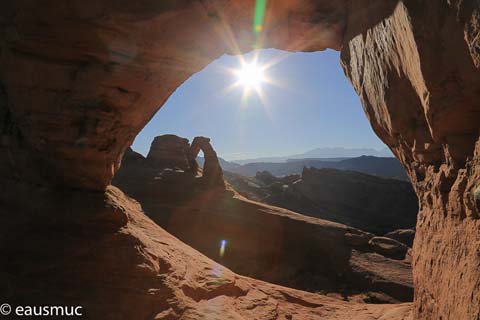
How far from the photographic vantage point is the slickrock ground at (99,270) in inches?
206

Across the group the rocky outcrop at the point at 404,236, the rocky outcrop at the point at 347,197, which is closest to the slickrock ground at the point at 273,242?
the rocky outcrop at the point at 404,236

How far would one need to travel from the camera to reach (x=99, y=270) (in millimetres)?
5789

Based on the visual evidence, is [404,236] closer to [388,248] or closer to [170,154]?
[388,248]

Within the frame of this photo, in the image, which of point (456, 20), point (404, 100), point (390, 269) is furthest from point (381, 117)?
point (390, 269)

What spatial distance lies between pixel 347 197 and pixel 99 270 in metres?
37.1

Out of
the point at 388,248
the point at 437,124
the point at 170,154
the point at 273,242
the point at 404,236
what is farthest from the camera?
the point at 170,154

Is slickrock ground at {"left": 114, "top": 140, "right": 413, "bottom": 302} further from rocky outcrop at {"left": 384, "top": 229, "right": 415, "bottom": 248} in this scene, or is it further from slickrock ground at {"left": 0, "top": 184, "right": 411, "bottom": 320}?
slickrock ground at {"left": 0, "top": 184, "right": 411, "bottom": 320}

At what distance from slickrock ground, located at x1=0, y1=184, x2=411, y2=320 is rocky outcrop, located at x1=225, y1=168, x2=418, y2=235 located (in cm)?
2342

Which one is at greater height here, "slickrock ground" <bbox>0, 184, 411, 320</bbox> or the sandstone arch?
the sandstone arch

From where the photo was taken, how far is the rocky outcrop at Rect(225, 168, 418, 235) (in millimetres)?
32969

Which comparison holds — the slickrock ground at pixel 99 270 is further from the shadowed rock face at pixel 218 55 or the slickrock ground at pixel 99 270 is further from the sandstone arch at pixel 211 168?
the sandstone arch at pixel 211 168

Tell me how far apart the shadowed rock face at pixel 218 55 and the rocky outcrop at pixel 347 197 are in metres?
24.3

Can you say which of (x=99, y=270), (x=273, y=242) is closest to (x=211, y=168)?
(x=273, y=242)

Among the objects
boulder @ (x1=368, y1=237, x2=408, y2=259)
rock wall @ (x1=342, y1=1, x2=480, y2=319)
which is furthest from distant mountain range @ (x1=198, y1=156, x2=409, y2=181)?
rock wall @ (x1=342, y1=1, x2=480, y2=319)
